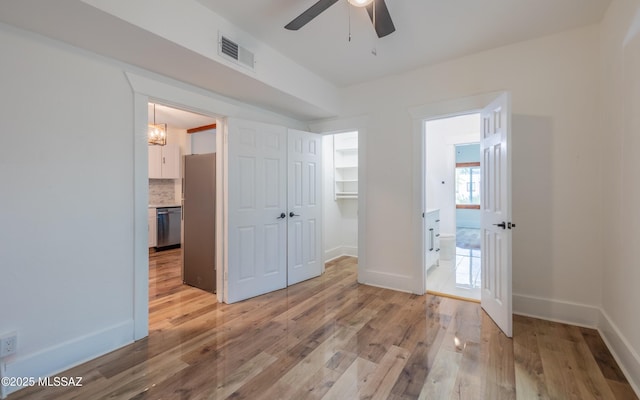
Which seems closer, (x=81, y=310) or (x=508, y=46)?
(x=81, y=310)

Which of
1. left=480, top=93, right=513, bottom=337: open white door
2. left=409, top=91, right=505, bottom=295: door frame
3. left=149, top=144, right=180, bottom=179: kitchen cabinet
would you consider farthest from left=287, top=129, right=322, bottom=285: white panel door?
left=149, top=144, right=180, bottom=179: kitchen cabinet

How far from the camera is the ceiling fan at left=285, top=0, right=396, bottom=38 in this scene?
1708 millimetres

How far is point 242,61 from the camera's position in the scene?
245 centimetres

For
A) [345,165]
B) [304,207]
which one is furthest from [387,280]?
[345,165]

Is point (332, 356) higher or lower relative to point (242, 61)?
lower

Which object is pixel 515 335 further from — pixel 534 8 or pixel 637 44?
pixel 534 8

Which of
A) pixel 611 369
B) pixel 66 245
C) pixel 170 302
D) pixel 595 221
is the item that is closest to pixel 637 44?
pixel 595 221

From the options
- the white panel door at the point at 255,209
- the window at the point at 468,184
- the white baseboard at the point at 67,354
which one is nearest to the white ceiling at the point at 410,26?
the white panel door at the point at 255,209

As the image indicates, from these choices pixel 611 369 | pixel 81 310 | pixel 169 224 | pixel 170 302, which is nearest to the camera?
pixel 611 369

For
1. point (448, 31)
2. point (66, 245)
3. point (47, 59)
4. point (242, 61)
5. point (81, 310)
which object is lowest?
point (81, 310)

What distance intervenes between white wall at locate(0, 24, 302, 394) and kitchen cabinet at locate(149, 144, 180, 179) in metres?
4.03

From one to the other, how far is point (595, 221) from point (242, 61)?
11.4ft

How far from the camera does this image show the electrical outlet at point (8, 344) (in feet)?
5.47

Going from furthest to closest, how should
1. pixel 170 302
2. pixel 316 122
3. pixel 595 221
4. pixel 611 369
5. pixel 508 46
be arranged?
pixel 316 122, pixel 170 302, pixel 508 46, pixel 595 221, pixel 611 369
